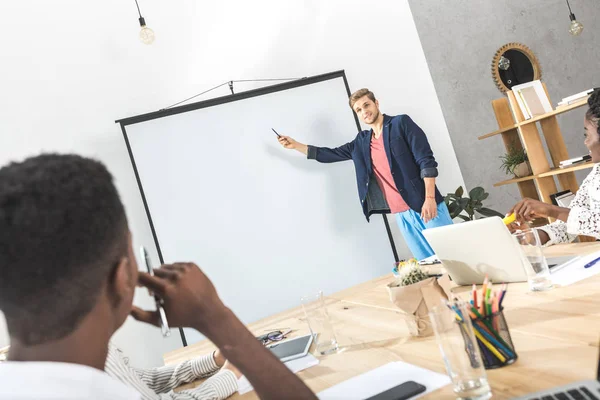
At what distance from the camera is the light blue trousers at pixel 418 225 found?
3.66m

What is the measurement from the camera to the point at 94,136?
366cm

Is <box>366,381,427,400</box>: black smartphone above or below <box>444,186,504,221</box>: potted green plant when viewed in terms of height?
below

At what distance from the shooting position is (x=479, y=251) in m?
1.58

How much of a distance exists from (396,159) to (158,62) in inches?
68.3

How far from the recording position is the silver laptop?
742 mm

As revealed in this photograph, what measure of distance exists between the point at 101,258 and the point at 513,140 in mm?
3954

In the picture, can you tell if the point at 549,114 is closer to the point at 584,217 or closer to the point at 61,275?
Result: the point at 584,217

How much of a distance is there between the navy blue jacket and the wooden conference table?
178 centimetres

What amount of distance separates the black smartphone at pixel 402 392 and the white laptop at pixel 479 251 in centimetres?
62

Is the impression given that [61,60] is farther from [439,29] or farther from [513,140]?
[513,140]

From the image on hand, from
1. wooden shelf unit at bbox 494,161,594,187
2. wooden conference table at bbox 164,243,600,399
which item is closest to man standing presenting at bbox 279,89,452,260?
wooden shelf unit at bbox 494,161,594,187

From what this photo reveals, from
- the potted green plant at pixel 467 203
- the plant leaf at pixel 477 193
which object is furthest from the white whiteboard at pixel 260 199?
the plant leaf at pixel 477 193

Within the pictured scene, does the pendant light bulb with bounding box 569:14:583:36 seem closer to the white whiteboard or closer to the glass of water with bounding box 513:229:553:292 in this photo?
the white whiteboard

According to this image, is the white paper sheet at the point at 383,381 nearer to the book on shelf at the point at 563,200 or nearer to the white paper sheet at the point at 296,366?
the white paper sheet at the point at 296,366
